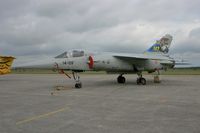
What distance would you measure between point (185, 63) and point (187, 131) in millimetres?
16587

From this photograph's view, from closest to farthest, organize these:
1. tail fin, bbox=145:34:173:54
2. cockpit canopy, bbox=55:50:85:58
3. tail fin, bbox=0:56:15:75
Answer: cockpit canopy, bbox=55:50:85:58 → tail fin, bbox=145:34:173:54 → tail fin, bbox=0:56:15:75

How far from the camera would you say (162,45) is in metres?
21.6

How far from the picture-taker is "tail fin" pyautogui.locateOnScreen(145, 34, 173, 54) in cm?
2152

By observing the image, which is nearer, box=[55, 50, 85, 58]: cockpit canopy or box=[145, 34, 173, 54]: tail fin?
box=[55, 50, 85, 58]: cockpit canopy

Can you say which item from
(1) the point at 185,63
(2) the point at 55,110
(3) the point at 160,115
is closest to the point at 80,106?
(2) the point at 55,110

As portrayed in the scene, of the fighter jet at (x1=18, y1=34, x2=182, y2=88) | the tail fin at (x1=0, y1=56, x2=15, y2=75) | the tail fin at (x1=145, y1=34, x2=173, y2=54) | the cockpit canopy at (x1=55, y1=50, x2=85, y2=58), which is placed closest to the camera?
the fighter jet at (x1=18, y1=34, x2=182, y2=88)

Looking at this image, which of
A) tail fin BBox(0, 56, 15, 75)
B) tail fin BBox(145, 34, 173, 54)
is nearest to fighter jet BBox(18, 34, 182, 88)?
tail fin BBox(145, 34, 173, 54)

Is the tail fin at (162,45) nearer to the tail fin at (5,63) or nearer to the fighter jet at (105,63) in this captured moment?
the fighter jet at (105,63)

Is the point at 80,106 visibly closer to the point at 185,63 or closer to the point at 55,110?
the point at 55,110

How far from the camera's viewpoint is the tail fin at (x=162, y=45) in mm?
A: 21516

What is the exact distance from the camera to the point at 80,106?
27.8 ft

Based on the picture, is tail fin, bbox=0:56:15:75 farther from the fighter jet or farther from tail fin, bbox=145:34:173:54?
tail fin, bbox=145:34:173:54

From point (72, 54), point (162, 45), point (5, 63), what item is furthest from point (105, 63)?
point (5, 63)

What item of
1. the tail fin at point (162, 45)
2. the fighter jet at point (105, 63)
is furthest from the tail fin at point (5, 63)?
the tail fin at point (162, 45)
